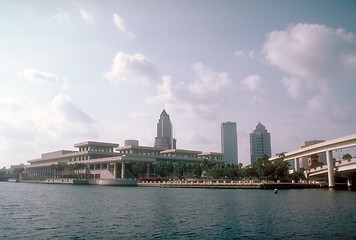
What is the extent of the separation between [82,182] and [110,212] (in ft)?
516

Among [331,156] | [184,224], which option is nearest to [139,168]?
[331,156]

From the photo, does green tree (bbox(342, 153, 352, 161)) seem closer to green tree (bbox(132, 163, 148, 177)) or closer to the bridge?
the bridge

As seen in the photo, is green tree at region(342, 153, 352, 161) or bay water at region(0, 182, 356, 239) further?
green tree at region(342, 153, 352, 161)

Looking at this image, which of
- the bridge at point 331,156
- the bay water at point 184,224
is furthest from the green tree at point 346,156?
the bay water at point 184,224

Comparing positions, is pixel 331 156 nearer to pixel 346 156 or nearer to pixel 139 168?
pixel 346 156

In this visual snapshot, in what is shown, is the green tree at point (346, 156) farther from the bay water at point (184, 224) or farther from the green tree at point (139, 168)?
the bay water at point (184, 224)

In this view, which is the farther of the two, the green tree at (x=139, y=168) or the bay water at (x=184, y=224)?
the green tree at (x=139, y=168)

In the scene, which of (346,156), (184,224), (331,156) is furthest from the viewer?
(346,156)

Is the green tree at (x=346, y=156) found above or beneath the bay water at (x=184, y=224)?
above

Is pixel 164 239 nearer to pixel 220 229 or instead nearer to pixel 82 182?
pixel 220 229

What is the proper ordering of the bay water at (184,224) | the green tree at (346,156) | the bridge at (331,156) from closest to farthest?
1. the bay water at (184,224)
2. the bridge at (331,156)
3. the green tree at (346,156)

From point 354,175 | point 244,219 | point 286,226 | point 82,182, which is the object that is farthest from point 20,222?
point 82,182

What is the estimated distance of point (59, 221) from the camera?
4244 centimetres

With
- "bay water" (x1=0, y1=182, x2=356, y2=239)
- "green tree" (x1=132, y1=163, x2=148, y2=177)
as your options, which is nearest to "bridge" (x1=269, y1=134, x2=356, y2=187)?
"bay water" (x1=0, y1=182, x2=356, y2=239)
